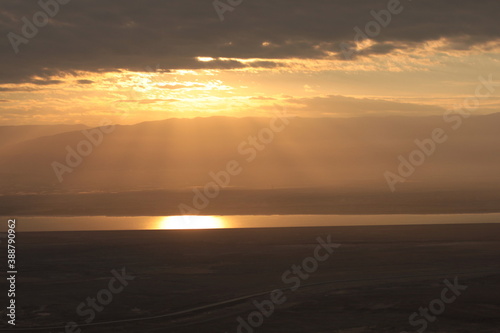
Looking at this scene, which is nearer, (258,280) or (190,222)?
(258,280)

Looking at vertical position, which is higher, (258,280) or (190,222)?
(190,222)

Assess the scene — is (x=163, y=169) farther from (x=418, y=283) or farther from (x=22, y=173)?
(x=418, y=283)

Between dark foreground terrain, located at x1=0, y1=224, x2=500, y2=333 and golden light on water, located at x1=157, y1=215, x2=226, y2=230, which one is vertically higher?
golden light on water, located at x1=157, y1=215, x2=226, y2=230

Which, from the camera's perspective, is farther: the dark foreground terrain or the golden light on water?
the golden light on water

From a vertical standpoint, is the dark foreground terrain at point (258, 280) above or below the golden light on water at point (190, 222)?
below

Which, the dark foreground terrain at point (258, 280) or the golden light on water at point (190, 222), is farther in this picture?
the golden light on water at point (190, 222)
